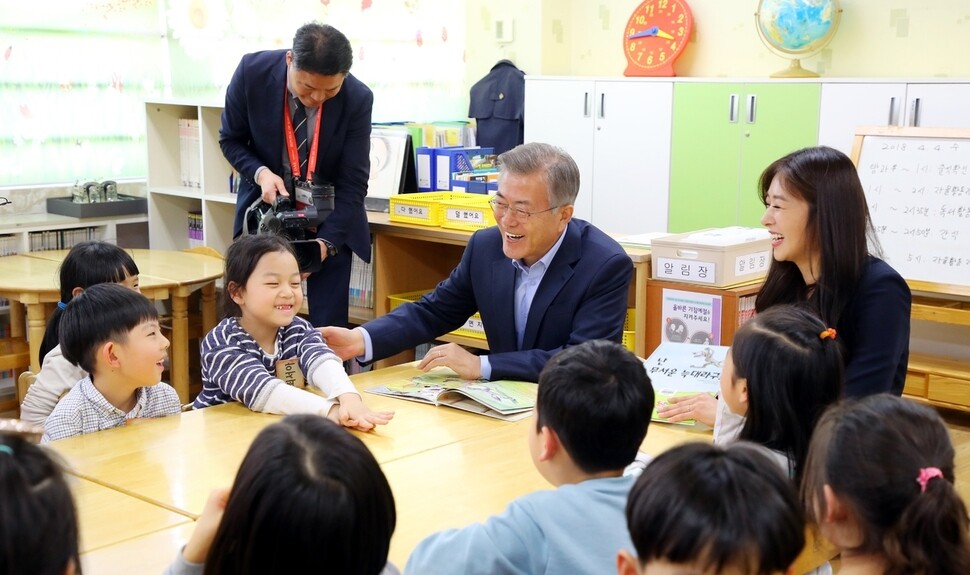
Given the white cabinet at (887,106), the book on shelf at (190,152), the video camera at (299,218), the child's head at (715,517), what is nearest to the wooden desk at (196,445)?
the child's head at (715,517)

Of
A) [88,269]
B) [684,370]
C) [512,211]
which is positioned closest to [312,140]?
[88,269]

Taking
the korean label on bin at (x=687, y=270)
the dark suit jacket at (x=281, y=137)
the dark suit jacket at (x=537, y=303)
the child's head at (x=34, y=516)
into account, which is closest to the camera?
the child's head at (x=34, y=516)

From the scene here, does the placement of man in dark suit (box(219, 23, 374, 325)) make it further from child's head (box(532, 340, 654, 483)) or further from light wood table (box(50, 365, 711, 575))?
child's head (box(532, 340, 654, 483))

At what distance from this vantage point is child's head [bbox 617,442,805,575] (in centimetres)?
113

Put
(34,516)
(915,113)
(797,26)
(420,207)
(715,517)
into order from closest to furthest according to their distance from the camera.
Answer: (34,516) → (715,517) → (420,207) → (915,113) → (797,26)

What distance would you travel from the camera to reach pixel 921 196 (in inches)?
166

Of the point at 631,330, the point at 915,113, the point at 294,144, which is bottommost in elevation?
the point at 631,330

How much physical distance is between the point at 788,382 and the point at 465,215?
246cm

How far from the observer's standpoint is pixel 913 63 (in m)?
5.83

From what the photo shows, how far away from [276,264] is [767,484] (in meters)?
1.67

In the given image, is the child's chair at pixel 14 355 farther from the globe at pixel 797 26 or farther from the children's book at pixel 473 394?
the globe at pixel 797 26

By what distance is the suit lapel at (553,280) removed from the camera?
2.88 meters

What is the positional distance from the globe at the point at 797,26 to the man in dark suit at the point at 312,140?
2.94 metres

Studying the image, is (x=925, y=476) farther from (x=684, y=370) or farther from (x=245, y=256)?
(x=245, y=256)
